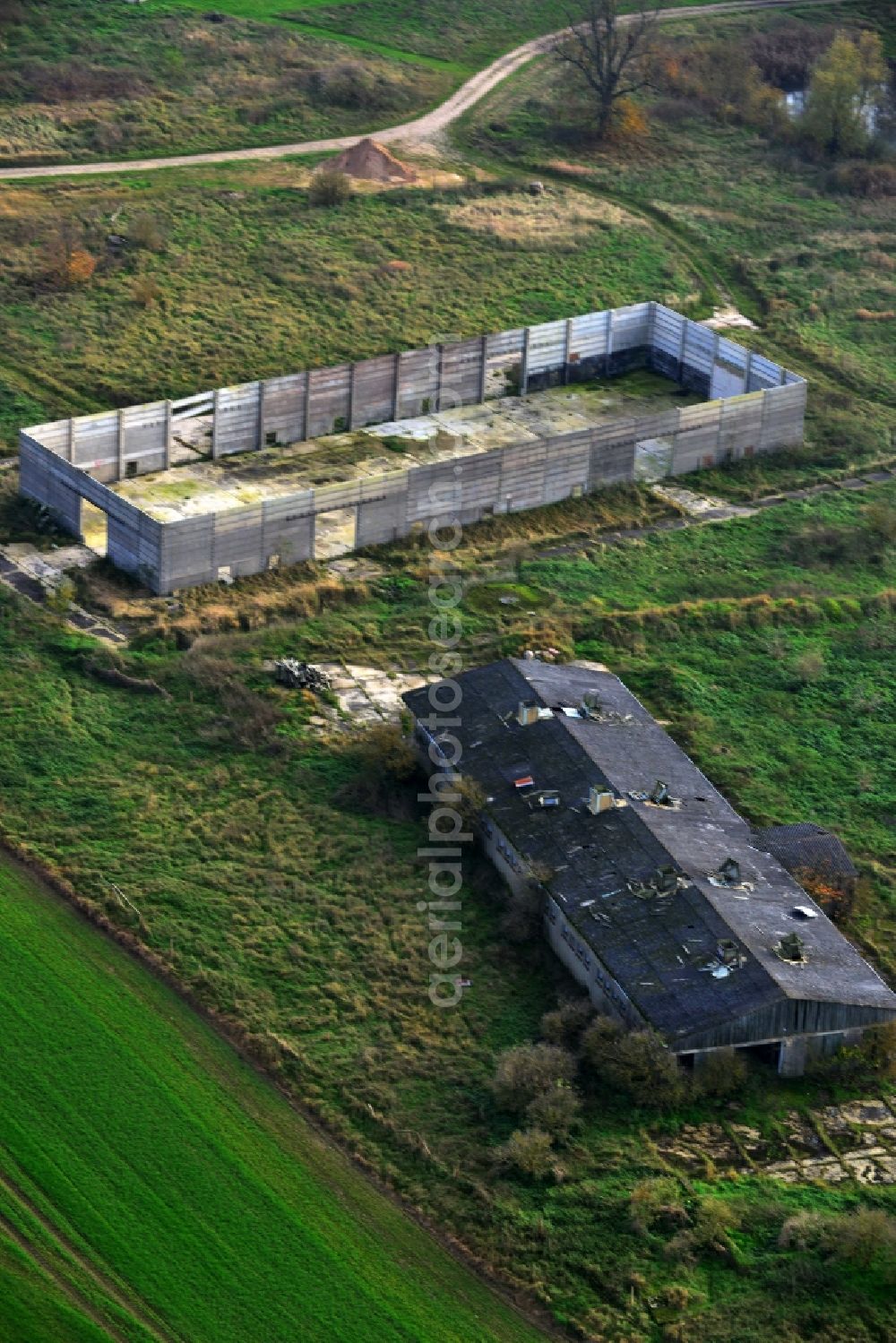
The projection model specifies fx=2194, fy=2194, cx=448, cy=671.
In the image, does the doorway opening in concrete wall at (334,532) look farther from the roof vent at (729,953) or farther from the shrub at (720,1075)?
the shrub at (720,1075)

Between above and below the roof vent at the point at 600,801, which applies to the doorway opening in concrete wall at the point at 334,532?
below

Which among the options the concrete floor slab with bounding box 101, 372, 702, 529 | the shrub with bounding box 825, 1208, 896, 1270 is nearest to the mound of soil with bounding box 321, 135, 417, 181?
the concrete floor slab with bounding box 101, 372, 702, 529

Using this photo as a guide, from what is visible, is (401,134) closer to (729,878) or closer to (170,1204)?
(729,878)

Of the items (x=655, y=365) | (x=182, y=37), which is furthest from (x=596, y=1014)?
(x=182, y=37)

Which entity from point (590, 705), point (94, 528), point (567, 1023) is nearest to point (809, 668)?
point (590, 705)

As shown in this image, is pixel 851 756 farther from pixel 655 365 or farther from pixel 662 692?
pixel 655 365

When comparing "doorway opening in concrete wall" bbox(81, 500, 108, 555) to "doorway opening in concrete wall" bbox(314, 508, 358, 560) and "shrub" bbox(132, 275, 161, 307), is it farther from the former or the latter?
"shrub" bbox(132, 275, 161, 307)

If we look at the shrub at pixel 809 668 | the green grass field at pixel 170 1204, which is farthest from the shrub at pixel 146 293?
the green grass field at pixel 170 1204
